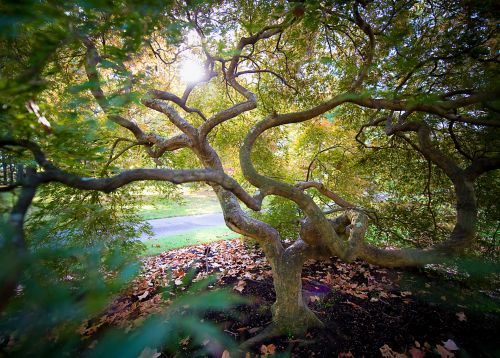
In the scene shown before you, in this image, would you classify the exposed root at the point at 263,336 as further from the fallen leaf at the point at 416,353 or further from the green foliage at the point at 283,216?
the green foliage at the point at 283,216

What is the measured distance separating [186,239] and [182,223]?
2635 millimetres

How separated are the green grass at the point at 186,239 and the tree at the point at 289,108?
11.3 ft

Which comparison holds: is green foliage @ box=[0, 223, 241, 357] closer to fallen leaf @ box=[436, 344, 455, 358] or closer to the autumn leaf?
fallen leaf @ box=[436, 344, 455, 358]

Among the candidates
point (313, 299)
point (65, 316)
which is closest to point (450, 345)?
point (313, 299)

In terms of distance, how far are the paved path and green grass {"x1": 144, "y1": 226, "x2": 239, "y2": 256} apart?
542mm

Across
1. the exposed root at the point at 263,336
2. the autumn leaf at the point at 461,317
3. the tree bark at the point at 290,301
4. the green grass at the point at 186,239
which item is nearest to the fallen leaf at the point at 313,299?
the tree bark at the point at 290,301

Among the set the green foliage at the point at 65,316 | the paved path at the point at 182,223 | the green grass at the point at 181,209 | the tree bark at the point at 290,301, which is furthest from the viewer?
the green grass at the point at 181,209

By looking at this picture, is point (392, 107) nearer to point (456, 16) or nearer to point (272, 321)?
point (456, 16)

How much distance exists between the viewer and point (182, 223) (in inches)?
467

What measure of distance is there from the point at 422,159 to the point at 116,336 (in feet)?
21.5

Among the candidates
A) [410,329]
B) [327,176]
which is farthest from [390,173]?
[410,329]

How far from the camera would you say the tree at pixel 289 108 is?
1.39 m

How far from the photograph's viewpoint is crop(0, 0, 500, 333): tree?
4.58 ft

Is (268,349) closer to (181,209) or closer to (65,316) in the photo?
(65,316)
